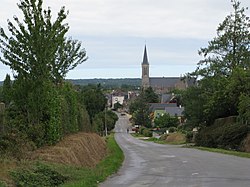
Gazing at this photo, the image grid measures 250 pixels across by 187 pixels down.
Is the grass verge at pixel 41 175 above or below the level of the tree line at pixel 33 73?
below

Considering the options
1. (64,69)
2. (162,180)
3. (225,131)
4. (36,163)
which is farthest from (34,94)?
(225,131)

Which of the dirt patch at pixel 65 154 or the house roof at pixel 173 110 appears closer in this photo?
the dirt patch at pixel 65 154

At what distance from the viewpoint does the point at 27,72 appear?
20.5m

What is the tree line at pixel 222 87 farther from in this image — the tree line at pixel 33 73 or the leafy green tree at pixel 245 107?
the tree line at pixel 33 73

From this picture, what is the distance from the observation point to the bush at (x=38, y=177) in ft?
42.4

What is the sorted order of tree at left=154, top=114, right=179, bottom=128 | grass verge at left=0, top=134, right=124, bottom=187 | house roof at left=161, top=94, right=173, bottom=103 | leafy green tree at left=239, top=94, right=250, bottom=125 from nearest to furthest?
grass verge at left=0, top=134, right=124, bottom=187, leafy green tree at left=239, top=94, right=250, bottom=125, tree at left=154, top=114, right=179, bottom=128, house roof at left=161, top=94, right=173, bottom=103

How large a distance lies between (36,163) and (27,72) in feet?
20.1

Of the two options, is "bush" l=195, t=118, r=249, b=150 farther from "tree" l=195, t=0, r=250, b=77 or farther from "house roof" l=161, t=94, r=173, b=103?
"house roof" l=161, t=94, r=173, b=103

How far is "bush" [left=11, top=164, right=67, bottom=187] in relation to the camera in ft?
42.4

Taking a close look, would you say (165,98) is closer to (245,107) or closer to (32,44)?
(245,107)

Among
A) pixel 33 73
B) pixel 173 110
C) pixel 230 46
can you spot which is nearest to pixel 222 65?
pixel 230 46

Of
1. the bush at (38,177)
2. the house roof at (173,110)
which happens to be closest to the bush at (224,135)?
the bush at (38,177)

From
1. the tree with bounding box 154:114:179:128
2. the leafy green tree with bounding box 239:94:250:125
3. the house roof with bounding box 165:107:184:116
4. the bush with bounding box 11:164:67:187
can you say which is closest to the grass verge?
the bush with bounding box 11:164:67:187

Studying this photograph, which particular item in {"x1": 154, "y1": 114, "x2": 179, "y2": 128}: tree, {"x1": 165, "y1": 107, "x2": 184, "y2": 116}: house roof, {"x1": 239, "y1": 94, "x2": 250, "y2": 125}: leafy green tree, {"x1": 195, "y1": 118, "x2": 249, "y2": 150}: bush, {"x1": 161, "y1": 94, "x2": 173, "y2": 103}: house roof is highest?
{"x1": 239, "y1": 94, "x2": 250, "y2": 125}: leafy green tree
